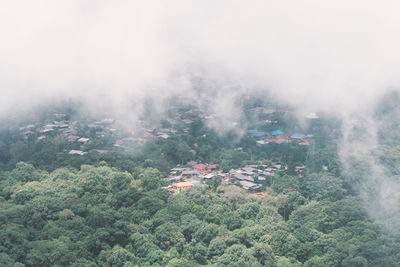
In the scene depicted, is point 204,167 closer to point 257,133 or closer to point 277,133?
point 257,133

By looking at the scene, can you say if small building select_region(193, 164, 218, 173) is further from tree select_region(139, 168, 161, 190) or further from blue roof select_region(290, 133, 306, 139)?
blue roof select_region(290, 133, 306, 139)

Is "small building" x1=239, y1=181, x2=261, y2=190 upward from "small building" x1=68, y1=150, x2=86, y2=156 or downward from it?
downward

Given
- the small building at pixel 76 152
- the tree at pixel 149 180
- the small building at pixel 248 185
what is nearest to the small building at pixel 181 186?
the tree at pixel 149 180

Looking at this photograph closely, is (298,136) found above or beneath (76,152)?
beneath

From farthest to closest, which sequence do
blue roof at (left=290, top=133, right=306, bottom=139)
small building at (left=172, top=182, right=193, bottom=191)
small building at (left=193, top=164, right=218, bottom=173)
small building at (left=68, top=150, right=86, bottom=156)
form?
blue roof at (left=290, top=133, right=306, bottom=139) < small building at (left=193, top=164, right=218, bottom=173) < small building at (left=68, top=150, right=86, bottom=156) < small building at (left=172, top=182, right=193, bottom=191)

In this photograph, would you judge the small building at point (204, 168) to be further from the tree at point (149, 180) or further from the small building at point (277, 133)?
the small building at point (277, 133)

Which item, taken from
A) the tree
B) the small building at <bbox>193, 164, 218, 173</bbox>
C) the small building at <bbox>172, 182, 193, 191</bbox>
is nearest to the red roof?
the small building at <bbox>193, 164, 218, 173</bbox>


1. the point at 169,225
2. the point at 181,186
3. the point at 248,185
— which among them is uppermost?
the point at 169,225

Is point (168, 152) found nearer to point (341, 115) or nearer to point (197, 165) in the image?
point (197, 165)

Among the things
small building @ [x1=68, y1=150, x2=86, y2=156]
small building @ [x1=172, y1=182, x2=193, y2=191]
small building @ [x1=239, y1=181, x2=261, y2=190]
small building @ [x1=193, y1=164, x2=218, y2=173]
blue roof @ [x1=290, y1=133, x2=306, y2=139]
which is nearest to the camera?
small building @ [x1=172, y1=182, x2=193, y2=191]

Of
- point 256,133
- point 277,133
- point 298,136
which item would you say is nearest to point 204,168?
point 256,133

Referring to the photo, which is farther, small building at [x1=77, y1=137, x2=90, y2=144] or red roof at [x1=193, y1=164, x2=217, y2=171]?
small building at [x1=77, y1=137, x2=90, y2=144]

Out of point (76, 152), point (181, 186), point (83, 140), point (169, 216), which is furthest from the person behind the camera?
point (83, 140)

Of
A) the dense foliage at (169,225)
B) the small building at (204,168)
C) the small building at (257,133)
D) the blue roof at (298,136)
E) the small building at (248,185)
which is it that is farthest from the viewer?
the small building at (257,133)
